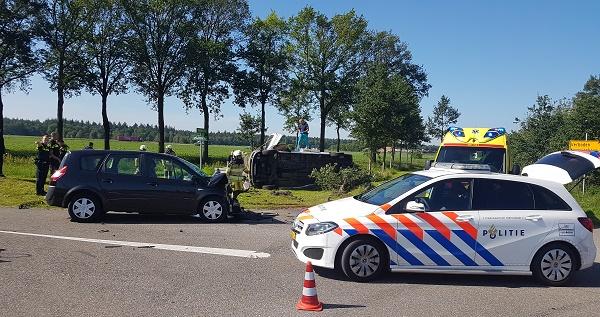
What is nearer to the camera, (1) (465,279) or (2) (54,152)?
(1) (465,279)

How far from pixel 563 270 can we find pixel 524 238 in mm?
759

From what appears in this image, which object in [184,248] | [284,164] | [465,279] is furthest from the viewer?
[284,164]

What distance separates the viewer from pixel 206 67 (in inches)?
1864

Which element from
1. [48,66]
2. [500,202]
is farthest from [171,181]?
[48,66]

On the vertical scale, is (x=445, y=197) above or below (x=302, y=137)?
below

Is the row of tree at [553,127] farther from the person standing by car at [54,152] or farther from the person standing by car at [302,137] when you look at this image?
the person standing by car at [54,152]

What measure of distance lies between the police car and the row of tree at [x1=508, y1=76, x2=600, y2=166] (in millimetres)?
15746

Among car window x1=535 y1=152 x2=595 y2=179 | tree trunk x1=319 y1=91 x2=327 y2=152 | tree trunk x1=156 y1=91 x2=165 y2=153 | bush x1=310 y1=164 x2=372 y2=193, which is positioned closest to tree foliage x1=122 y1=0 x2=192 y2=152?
tree trunk x1=156 y1=91 x2=165 y2=153

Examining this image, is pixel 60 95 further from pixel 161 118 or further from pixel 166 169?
pixel 166 169

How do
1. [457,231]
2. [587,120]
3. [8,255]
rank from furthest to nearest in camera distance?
[587,120] < [8,255] < [457,231]

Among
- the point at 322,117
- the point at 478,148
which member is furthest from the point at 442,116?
the point at 478,148

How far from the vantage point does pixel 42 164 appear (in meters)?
15.5

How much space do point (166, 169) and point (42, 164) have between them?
5.73 meters

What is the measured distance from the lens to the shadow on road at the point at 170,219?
12.0 m
